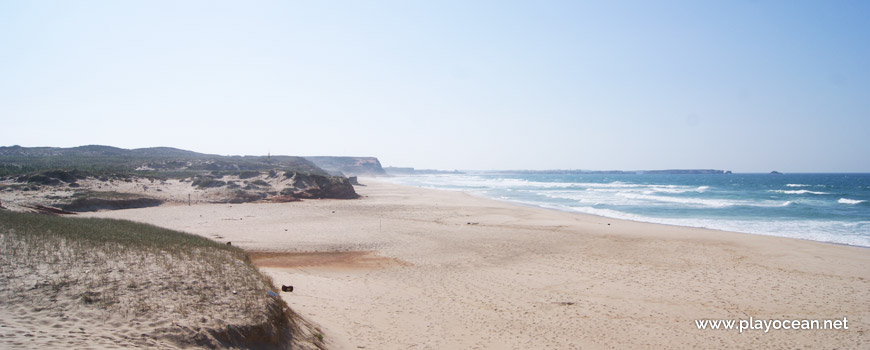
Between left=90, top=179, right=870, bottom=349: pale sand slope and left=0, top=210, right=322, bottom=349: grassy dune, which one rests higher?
left=0, top=210, right=322, bottom=349: grassy dune

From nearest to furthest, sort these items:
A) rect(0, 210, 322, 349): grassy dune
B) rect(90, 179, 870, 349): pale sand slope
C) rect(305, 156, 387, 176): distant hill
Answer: rect(0, 210, 322, 349): grassy dune, rect(90, 179, 870, 349): pale sand slope, rect(305, 156, 387, 176): distant hill

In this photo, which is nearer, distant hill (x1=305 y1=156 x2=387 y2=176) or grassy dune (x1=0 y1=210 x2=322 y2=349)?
grassy dune (x1=0 y1=210 x2=322 y2=349)

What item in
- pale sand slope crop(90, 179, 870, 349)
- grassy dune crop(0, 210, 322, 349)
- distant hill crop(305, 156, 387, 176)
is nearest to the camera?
grassy dune crop(0, 210, 322, 349)

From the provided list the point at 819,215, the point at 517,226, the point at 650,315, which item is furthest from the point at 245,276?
the point at 819,215

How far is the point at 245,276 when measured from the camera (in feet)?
25.3

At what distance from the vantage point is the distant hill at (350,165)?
142 meters

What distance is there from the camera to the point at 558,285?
1111cm

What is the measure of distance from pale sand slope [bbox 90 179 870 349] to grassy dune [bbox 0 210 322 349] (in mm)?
1418

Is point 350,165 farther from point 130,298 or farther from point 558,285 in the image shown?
point 130,298

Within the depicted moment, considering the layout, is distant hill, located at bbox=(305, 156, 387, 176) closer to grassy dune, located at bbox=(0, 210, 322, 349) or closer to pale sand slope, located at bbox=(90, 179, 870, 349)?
pale sand slope, located at bbox=(90, 179, 870, 349)

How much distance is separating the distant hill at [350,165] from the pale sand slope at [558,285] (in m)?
122

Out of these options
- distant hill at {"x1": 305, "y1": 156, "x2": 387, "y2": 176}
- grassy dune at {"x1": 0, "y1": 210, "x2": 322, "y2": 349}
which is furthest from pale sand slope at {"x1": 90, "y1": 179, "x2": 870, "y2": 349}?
distant hill at {"x1": 305, "y1": 156, "x2": 387, "y2": 176}

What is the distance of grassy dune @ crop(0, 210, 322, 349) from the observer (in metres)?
4.95

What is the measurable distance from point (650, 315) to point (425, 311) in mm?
4639
